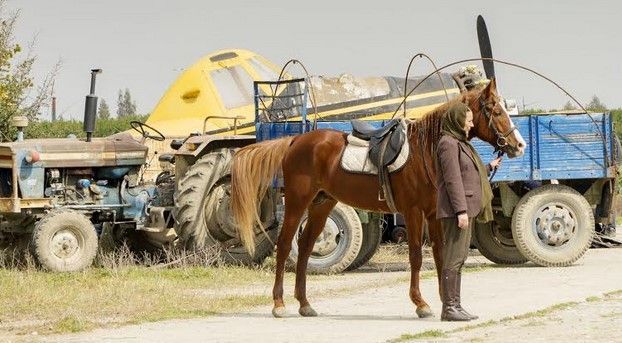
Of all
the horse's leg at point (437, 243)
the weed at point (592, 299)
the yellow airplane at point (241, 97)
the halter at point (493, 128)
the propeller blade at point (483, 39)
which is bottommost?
the weed at point (592, 299)

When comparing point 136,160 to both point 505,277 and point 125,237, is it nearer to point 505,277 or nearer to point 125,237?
point 125,237

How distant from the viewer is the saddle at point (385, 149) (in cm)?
1352

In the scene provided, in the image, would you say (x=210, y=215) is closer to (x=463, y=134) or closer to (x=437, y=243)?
(x=437, y=243)

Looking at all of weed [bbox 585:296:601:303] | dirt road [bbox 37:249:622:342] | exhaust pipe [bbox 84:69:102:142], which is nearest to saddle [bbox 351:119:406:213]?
dirt road [bbox 37:249:622:342]

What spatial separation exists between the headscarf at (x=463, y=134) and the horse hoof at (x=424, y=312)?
0.95m

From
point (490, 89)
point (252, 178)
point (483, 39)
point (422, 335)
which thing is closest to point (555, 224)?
point (483, 39)

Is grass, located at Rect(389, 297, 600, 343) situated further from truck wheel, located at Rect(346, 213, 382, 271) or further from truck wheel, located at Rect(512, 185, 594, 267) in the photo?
truck wheel, located at Rect(346, 213, 382, 271)

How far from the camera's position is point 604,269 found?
17.7m

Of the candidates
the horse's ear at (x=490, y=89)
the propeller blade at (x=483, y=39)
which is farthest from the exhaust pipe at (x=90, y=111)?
the horse's ear at (x=490, y=89)

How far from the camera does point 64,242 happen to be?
59.3 ft

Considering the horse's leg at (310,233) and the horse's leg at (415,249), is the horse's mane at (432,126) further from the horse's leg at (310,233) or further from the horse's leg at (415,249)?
the horse's leg at (310,233)

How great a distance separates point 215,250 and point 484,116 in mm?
6756

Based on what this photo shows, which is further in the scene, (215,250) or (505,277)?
(215,250)

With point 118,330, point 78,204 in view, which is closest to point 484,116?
point 118,330
